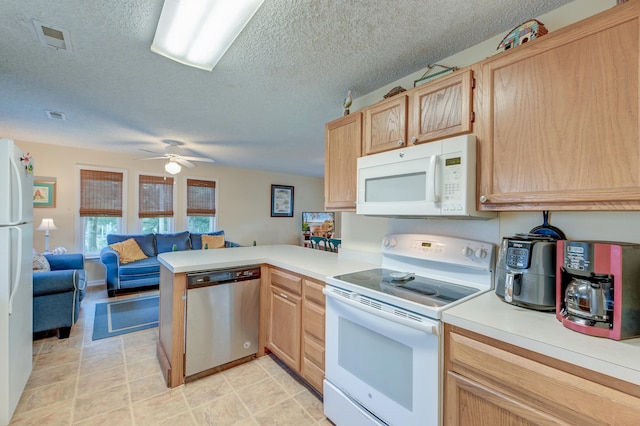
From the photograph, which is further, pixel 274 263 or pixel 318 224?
pixel 318 224

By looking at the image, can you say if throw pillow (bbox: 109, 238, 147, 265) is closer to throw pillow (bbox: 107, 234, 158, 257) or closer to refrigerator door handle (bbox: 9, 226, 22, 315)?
throw pillow (bbox: 107, 234, 158, 257)

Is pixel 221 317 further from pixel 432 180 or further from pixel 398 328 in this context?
pixel 432 180

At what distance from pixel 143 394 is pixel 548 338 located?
2.39 meters

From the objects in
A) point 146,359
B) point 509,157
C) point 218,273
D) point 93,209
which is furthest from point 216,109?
point 93,209

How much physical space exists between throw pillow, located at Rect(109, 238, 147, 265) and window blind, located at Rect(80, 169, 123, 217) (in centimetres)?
70

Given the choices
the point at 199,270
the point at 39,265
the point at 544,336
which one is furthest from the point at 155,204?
the point at 544,336

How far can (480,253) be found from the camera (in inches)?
59.4

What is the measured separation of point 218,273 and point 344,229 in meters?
1.16

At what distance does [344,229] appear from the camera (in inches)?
101

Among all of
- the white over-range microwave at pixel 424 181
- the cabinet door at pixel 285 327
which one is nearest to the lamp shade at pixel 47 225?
the cabinet door at pixel 285 327

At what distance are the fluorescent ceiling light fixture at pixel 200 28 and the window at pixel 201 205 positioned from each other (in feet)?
13.9

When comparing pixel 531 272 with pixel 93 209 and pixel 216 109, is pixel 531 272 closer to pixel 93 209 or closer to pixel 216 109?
pixel 216 109

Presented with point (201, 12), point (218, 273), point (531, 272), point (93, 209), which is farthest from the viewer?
point (93, 209)

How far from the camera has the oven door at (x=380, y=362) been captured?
117cm
